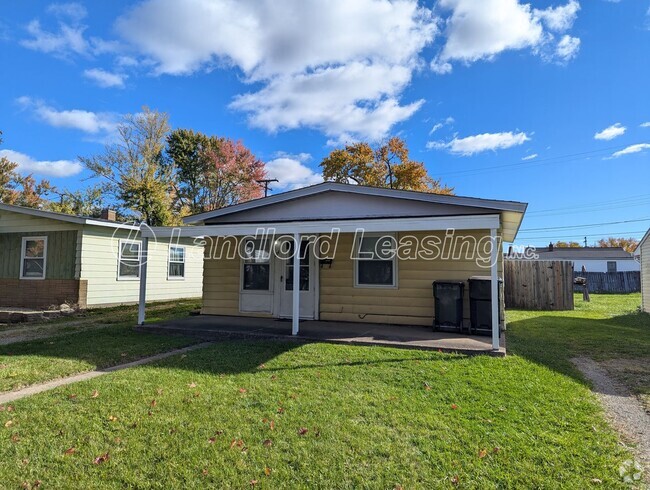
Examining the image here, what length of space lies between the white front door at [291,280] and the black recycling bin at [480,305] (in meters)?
3.52

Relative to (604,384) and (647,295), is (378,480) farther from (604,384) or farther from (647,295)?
(647,295)

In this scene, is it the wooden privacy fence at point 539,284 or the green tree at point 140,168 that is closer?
the wooden privacy fence at point 539,284

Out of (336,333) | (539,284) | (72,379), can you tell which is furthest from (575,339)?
(72,379)

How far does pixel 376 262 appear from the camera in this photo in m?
8.60

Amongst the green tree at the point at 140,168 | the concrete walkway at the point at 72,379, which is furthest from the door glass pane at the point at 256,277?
the green tree at the point at 140,168

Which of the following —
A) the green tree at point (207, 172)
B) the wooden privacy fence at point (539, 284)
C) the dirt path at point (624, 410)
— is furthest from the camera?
the green tree at point (207, 172)

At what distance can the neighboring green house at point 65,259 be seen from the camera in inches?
459

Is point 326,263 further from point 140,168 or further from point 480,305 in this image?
point 140,168

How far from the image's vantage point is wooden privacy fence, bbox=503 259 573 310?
13836 millimetres

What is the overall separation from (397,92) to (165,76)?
10535 millimetres

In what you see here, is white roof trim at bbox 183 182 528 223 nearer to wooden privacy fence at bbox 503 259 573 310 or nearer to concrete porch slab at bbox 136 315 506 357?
concrete porch slab at bbox 136 315 506 357

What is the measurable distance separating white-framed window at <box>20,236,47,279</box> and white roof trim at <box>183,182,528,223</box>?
20.4 ft

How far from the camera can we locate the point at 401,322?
27.1 feet

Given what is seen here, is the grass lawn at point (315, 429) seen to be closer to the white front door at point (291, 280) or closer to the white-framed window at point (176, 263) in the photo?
the white front door at point (291, 280)
